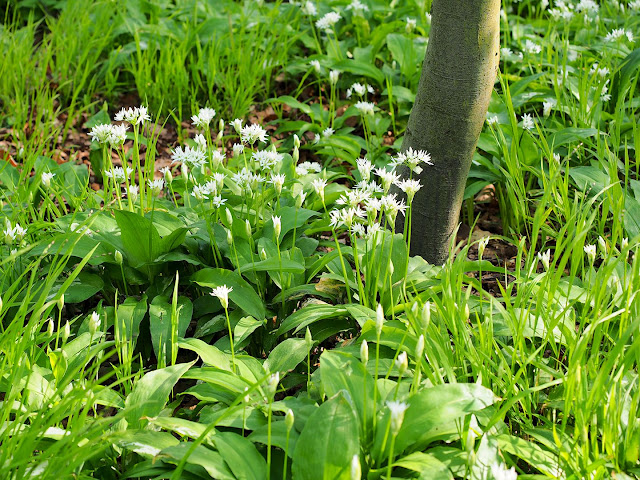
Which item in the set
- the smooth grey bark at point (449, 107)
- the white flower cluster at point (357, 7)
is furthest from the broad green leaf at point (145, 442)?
the white flower cluster at point (357, 7)

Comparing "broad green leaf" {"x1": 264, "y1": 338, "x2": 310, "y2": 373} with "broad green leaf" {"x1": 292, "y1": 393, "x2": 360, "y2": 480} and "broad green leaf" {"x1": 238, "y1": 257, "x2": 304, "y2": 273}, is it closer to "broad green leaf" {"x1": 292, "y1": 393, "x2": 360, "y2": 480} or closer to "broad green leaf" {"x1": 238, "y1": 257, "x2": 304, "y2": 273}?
"broad green leaf" {"x1": 238, "y1": 257, "x2": 304, "y2": 273}

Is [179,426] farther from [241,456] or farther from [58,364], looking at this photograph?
[58,364]

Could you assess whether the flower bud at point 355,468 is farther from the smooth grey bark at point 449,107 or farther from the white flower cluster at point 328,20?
the white flower cluster at point 328,20

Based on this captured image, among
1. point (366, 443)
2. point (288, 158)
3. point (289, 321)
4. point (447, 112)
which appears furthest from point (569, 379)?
point (288, 158)

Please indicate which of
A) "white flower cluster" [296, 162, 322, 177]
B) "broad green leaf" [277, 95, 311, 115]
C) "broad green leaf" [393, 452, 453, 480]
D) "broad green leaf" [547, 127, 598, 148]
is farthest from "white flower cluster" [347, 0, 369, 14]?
"broad green leaf" [393, 452, 453, 480]

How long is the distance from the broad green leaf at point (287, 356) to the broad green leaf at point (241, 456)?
0.33 m

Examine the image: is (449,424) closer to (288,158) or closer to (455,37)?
(455,37)

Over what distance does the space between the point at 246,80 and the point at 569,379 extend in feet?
8.19

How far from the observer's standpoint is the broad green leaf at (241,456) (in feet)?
4.57

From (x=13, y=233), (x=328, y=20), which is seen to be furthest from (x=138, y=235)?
(x=328, y=20)

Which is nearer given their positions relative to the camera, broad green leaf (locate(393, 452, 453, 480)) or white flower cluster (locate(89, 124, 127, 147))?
broad green leaf (locate(393, 452, 453, 480))

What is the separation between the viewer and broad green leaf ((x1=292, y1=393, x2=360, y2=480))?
1320mm

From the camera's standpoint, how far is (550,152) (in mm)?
2262

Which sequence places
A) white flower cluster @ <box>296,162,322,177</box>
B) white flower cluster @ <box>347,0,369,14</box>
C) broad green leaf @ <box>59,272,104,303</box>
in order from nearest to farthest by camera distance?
1. broad green leaf @ <box>59,272,104,303</box>
2. white flower cluster @ <box>296,162,322,177</box>
3. white flower cluster @ <box>347,0,369,14</box>
